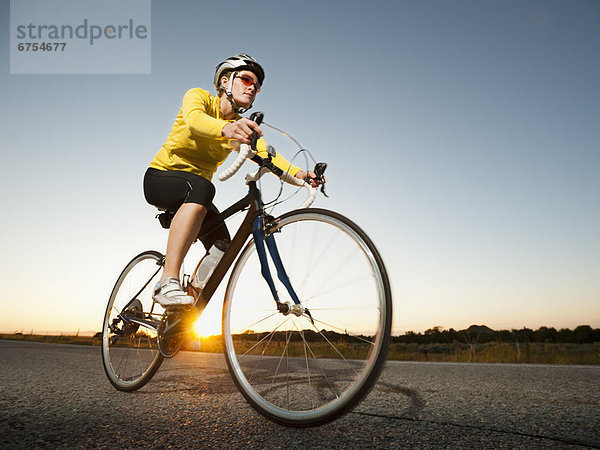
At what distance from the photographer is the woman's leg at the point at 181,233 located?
10.1 ft

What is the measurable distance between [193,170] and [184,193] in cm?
25

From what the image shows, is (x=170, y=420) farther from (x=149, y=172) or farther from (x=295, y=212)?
(x=149, y=172)

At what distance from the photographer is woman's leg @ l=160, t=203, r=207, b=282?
3078 mm

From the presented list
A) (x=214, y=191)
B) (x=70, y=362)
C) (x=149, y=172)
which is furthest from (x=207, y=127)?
(x=70, y=362)

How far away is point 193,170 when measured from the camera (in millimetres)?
3330

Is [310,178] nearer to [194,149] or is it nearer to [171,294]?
[194,149]

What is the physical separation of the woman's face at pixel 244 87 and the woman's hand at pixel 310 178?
2.31 ft

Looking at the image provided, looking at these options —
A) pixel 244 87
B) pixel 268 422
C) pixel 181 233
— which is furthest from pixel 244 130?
pixel 268 422

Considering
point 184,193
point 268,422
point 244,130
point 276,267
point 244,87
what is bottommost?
point 268,422

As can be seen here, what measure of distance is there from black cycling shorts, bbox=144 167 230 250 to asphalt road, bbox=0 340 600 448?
1.24 meters

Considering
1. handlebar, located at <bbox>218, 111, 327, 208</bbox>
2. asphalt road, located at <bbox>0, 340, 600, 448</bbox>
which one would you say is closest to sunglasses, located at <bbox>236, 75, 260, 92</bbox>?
handlebar, located at <bbox>218, 111, 327, 208</bbox>

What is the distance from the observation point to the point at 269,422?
2.30m

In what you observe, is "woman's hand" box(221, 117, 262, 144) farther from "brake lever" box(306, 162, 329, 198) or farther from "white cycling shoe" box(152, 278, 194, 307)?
"white cycling shoe" box(152, 278, 194, 307)

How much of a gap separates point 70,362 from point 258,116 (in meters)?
4.51
